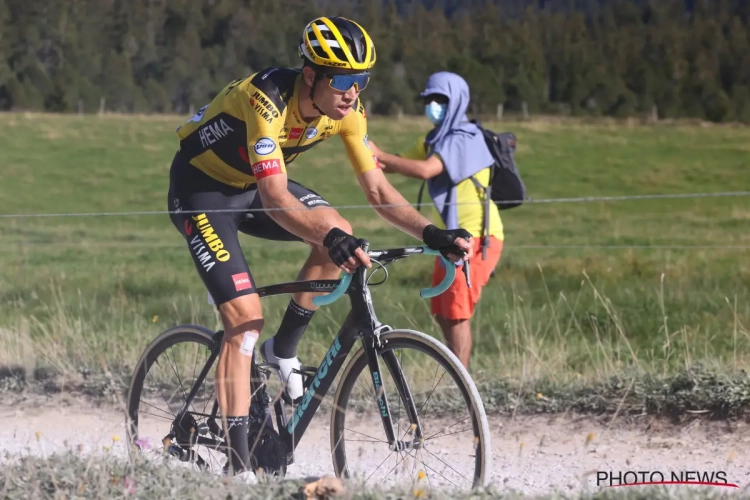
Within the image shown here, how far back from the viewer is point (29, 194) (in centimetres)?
2753

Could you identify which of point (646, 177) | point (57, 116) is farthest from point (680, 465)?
point (57, 116)

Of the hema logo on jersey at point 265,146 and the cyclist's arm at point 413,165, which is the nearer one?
the hema logo on jersey at point 265,146

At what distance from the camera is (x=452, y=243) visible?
439cm

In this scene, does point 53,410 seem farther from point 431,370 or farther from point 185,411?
point 431,370

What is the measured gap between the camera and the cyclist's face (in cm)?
453

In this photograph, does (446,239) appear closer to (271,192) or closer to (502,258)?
(271,192)

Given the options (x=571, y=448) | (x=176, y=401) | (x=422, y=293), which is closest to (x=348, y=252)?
(x=422, y=293)

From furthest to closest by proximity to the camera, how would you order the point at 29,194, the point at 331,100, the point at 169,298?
the point at 29,194 < the point at 169,298 < the point at 331,100

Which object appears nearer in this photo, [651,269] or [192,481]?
[192,481]

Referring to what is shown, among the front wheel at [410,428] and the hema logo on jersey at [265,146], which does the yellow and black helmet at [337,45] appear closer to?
the hema logo on jersey at [265,146]

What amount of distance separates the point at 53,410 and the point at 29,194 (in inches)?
869

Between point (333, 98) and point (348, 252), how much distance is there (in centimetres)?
77

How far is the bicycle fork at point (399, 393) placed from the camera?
14.3 feet

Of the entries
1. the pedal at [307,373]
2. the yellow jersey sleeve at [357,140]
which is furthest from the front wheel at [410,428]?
the yellow jersey sleeve at [357,140]
